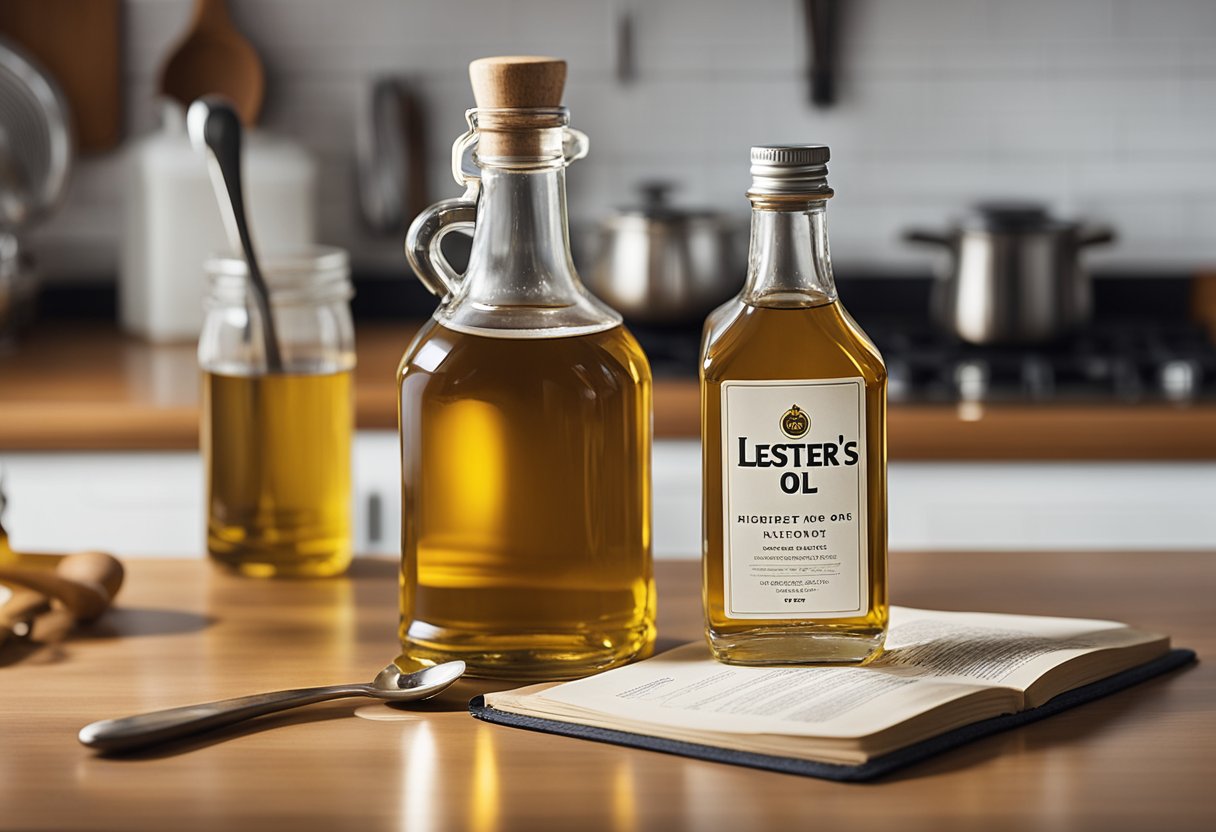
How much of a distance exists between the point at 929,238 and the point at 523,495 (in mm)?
1505

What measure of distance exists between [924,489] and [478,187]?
46.8 inches

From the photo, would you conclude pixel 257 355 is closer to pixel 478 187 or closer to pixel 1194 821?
pixel 478 187

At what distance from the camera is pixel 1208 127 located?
2.59 meters

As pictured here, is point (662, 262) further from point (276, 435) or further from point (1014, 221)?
point (276, 435)

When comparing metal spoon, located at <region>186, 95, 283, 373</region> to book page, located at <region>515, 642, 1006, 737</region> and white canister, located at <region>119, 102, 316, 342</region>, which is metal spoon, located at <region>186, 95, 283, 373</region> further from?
white canister, located at <region>119, 102, 316, 342</region>

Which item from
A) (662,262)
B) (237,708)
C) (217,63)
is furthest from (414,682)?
(217,63)

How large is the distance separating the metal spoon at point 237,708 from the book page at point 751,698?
0.04 metres

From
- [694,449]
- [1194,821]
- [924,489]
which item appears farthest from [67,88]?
[1194,821]

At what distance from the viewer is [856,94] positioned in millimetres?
2607

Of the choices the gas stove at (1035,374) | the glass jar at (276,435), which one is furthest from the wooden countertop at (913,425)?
the glass jar at (276,435)

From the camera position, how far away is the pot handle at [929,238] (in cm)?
220

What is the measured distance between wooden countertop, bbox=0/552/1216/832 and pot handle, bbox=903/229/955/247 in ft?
4.30

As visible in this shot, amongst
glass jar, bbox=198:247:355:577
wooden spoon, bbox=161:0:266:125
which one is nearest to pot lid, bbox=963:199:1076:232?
wooden spoon, bbox=161:0:266:125

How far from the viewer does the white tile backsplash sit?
2.58 m
